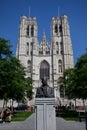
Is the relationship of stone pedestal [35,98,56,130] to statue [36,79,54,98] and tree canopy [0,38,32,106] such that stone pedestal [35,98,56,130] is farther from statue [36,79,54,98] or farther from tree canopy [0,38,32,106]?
tree canopy [0,38,32,106]

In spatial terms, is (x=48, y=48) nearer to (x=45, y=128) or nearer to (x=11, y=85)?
(x=11, y=85)

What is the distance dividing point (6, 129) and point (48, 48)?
63.6m

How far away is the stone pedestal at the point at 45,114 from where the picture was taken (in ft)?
38.5

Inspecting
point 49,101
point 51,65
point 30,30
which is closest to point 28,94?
point 51,65

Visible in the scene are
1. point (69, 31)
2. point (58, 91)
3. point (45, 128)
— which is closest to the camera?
point (45, 128)

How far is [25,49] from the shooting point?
74.9 metres

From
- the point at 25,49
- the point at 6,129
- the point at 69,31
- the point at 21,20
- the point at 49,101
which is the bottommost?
the point at 6,129

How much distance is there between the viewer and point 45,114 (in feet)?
38.7

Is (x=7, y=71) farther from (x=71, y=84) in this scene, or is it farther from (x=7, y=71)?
(x=71, y=84)

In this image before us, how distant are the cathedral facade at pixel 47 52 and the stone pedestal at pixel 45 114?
5651 cm

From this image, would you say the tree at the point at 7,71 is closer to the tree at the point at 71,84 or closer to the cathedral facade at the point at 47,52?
the tree at the point at 71,84

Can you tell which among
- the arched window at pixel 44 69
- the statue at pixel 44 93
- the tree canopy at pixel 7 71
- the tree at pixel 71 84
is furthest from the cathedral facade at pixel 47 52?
the statue at pixel 44 93

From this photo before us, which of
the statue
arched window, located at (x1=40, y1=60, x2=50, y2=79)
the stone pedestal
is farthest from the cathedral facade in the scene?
the stone pedestal

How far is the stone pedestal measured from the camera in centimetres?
1173
